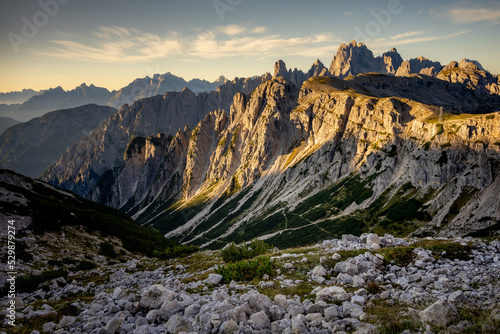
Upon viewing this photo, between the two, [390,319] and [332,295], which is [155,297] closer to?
[332,295]

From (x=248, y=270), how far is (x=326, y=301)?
389 inches

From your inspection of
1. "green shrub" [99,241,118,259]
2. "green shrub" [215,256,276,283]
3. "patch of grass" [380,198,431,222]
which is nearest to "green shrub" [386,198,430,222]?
"patch of grass" [380,198,431,222]

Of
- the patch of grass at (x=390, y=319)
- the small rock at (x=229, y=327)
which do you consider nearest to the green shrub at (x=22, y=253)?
the small rock at (x=229, y=327)

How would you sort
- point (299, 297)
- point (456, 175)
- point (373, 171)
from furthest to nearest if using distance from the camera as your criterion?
point (373, 171) < point (456, 175) < point (299, 297)

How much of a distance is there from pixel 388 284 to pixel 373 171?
518 ft

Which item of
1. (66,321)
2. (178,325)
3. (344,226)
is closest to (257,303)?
(178,325)

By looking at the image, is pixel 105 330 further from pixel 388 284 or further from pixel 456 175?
pixel 456 175

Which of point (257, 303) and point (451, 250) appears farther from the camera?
point (451, 250)

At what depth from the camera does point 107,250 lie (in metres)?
48.8

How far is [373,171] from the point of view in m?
162

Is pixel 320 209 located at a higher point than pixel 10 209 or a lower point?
lower

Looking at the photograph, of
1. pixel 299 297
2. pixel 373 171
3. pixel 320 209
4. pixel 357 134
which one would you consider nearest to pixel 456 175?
pixel 373 171

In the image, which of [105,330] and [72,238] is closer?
[105,330]

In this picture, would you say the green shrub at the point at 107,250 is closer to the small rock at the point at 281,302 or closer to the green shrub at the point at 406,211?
the small rock at the point at 281,302
